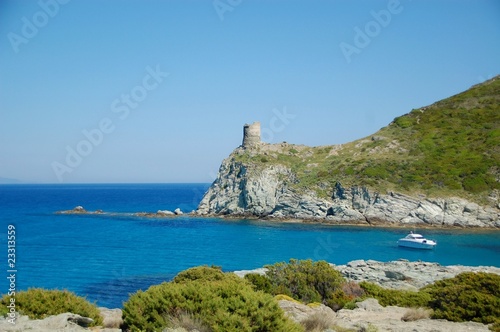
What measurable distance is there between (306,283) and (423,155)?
66.5 metres

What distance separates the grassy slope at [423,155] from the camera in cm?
6881

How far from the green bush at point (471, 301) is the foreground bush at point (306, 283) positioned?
3.87 m

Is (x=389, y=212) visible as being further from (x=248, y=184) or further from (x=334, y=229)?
(x=248, y=184)

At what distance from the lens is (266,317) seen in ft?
28.8

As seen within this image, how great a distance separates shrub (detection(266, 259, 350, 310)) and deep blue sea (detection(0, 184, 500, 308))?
34.4 ft

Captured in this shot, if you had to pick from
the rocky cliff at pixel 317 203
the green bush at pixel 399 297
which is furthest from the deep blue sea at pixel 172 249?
the green bush at pixel 399 297

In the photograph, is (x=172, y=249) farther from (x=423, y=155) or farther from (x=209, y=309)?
(x=423, y=155)

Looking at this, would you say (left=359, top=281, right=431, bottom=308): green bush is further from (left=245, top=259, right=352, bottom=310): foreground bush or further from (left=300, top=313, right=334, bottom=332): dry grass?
(left=300, top=313, right=334, bottom=332): dry grass

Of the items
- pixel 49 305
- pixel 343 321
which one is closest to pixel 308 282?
Result: pixel 343 321

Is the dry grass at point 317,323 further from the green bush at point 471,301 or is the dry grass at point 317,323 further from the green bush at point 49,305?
the green bush at point 49,305

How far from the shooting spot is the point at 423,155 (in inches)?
3108

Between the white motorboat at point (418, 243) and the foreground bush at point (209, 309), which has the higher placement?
the foreground bush at point (209, 309)

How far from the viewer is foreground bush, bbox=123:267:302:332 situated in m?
8.71

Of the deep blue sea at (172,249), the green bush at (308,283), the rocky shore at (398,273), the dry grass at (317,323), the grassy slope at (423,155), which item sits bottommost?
the deep blue sea at (172,249)
